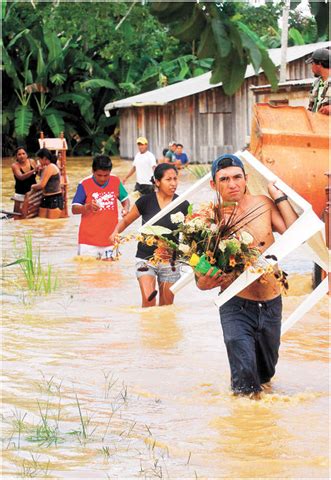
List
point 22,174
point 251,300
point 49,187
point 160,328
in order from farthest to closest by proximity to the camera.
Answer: point 22,174 < point 49,187 < point 160,328 < point 251,300

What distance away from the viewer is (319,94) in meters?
9.91

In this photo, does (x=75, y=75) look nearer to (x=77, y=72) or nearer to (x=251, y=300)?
(x=77, y=72)

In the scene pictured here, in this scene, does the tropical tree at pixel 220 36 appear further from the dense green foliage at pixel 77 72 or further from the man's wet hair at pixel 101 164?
the dense green foliage at pixel 77 72

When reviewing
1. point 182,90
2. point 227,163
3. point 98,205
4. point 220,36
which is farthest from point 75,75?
point 220,36

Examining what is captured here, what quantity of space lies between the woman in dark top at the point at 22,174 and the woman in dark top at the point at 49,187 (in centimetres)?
34

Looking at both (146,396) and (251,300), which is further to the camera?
(146,396)

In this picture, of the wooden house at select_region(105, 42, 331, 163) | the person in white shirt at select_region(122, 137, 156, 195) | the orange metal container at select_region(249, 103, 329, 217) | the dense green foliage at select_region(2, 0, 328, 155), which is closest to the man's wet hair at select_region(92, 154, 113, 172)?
the orange metal container at select_region(249, 103, 329, 217)

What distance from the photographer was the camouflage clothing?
31.4ft

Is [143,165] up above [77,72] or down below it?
below

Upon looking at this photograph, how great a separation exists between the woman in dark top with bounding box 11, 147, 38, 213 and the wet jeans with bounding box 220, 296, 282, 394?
533 inches

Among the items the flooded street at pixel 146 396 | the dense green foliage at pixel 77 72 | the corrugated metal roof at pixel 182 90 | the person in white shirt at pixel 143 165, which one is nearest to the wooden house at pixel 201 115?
the corrugated metal roof at pixel 182 90

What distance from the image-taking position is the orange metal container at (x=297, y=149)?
9.96 meters

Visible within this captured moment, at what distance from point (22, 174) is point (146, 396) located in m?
13.2

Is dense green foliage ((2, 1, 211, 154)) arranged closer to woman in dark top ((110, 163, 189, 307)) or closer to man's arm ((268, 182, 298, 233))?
woman in dark top ((110, 163, 189, 307))
